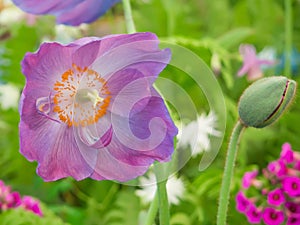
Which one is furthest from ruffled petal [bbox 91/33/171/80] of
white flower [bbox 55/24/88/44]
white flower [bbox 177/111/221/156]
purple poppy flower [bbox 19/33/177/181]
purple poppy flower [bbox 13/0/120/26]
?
white flower [bbox 55/24/88/44]

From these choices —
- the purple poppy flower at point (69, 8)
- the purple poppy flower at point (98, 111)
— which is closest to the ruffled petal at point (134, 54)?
the purple poppy flower at point (98, 111)

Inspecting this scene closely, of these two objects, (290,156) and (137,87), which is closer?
(137,87)

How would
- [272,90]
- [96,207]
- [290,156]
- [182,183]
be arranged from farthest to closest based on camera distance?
1. [96,207]
2. [182,183]
3. [290,156]
4. [272,90]

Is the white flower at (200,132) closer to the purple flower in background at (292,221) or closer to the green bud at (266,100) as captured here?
the purple flower in background at (292,221)

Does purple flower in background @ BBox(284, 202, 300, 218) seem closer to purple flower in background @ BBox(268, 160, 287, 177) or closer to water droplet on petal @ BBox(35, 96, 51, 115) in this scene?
purple flower in background @ BBox(268, 160, 287, 177)

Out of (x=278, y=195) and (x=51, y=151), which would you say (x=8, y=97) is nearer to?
(x=278, y=195)

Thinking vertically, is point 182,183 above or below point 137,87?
below

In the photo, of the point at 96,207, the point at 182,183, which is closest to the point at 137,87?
the point at 182,183

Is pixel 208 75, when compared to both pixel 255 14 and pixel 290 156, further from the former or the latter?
pixel 255 14
